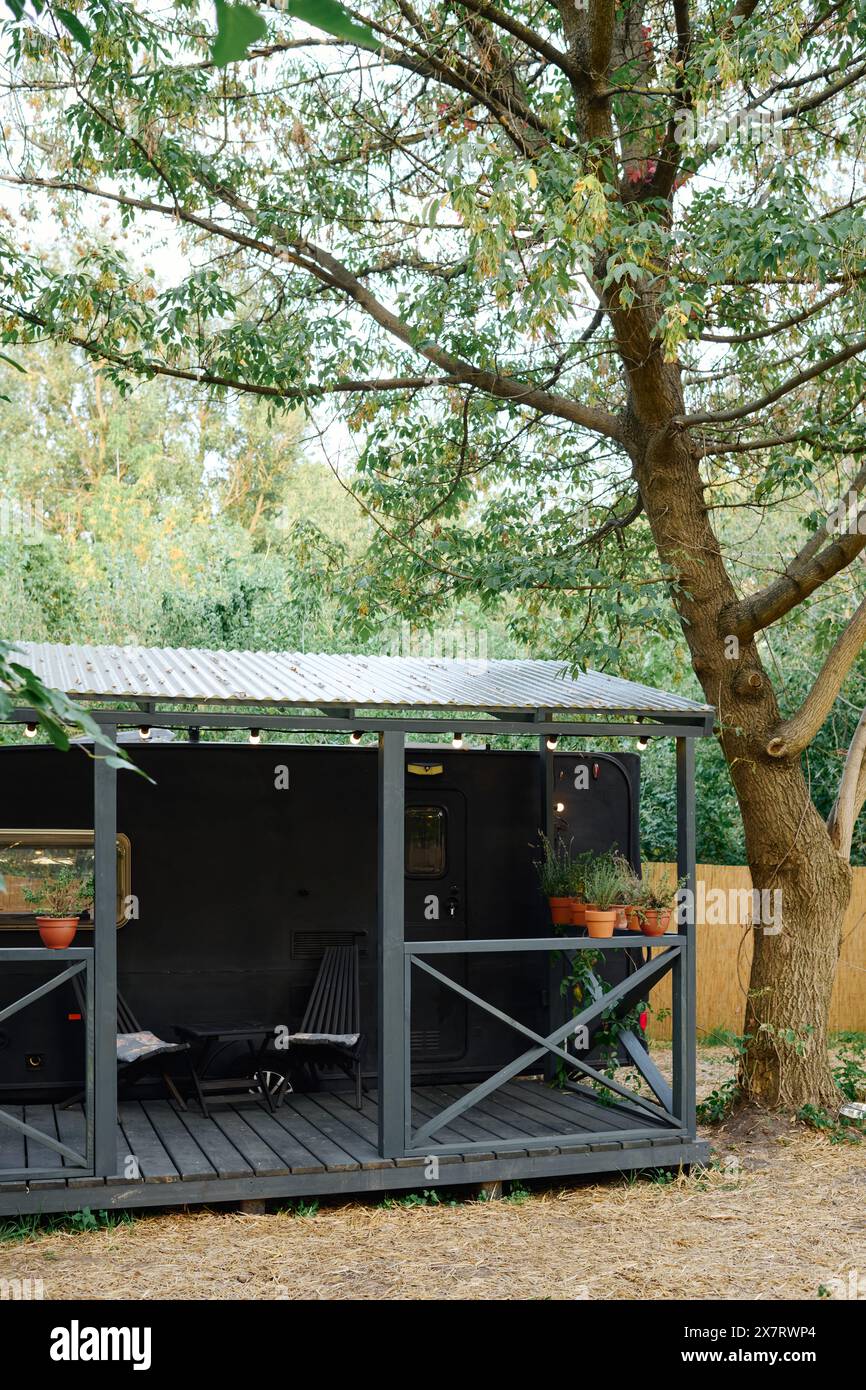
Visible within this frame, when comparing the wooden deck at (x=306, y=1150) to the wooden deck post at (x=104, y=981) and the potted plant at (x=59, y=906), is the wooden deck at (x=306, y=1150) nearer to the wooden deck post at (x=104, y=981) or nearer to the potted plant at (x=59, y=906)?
the wooden deck post at (x=104, y=981)

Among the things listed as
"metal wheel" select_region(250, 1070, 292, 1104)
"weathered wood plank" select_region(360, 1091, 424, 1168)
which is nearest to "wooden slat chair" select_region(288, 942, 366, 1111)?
"weathered wood plank" select_region(360, 1091, 424, 1168)

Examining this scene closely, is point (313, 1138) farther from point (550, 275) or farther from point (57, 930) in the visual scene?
point (550, 275)

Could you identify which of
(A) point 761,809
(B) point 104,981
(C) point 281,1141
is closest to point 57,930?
(B) point 104,981

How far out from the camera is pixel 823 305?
22.9ft

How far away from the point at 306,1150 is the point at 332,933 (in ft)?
5.34

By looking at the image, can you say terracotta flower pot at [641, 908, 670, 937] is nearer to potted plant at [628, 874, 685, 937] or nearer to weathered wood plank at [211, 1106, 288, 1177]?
potted plant at [628, 874, 685, 937]

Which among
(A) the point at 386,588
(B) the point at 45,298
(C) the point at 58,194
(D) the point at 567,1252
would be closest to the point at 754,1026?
(D) the point at 567,1252

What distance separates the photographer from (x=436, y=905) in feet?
26.0

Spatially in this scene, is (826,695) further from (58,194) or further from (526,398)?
(58,194)

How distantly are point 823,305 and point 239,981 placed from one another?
507cm

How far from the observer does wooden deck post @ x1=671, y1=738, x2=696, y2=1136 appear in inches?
268

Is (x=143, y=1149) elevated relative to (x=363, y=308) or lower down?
lower down

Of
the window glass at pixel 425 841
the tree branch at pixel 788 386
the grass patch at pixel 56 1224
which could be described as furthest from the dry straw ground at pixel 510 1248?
the tree branch at pixel 788 386

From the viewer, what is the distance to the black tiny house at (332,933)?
5.98 metres
